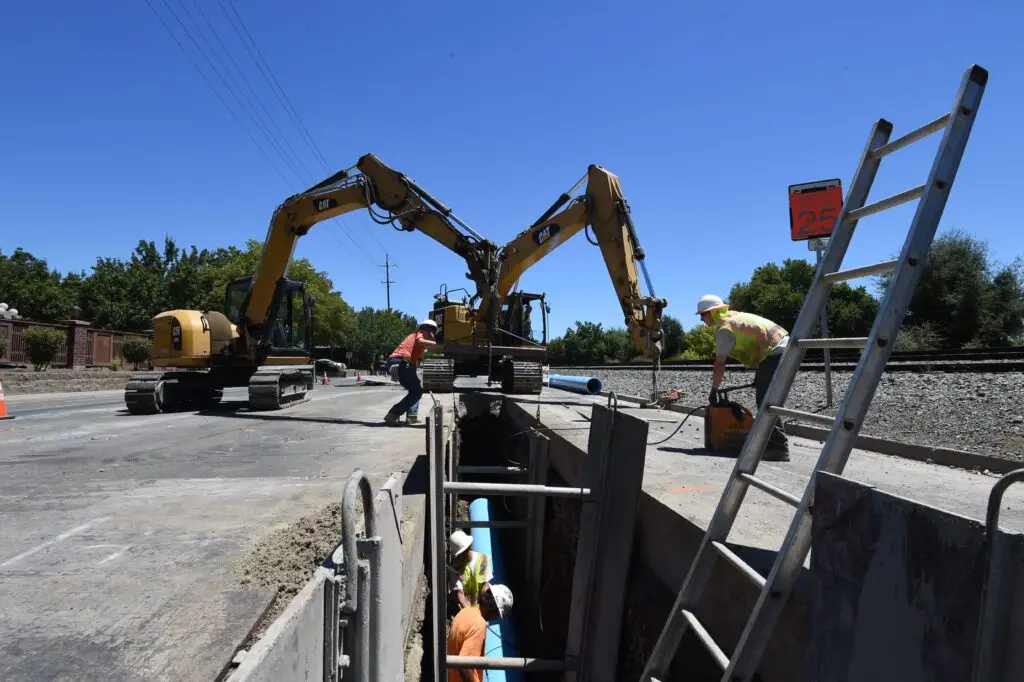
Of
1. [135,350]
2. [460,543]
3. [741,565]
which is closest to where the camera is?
[741,565]

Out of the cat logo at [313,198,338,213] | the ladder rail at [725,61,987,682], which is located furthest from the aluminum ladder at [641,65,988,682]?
the cat logo at [313,198,338,213]

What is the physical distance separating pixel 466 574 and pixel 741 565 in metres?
2.99

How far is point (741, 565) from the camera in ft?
8.79

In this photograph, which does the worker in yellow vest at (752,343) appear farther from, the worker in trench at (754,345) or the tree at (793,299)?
the tree at (793,299)

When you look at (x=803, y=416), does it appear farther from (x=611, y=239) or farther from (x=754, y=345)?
(x=611, y=239)

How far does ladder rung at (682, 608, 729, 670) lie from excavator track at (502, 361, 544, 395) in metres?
11.0

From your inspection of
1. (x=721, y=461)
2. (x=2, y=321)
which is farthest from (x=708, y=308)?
(x=2, y=321)

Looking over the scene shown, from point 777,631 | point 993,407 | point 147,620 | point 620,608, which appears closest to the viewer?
point 777,631

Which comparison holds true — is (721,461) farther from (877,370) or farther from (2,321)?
(2,321)

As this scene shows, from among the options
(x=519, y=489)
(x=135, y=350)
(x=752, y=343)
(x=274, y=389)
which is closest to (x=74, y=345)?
(x=135, y=350)

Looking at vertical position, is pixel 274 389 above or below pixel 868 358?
below

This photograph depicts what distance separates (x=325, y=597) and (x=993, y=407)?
8602 mm

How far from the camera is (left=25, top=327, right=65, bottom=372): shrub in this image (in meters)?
23.2

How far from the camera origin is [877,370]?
230 centimetres
